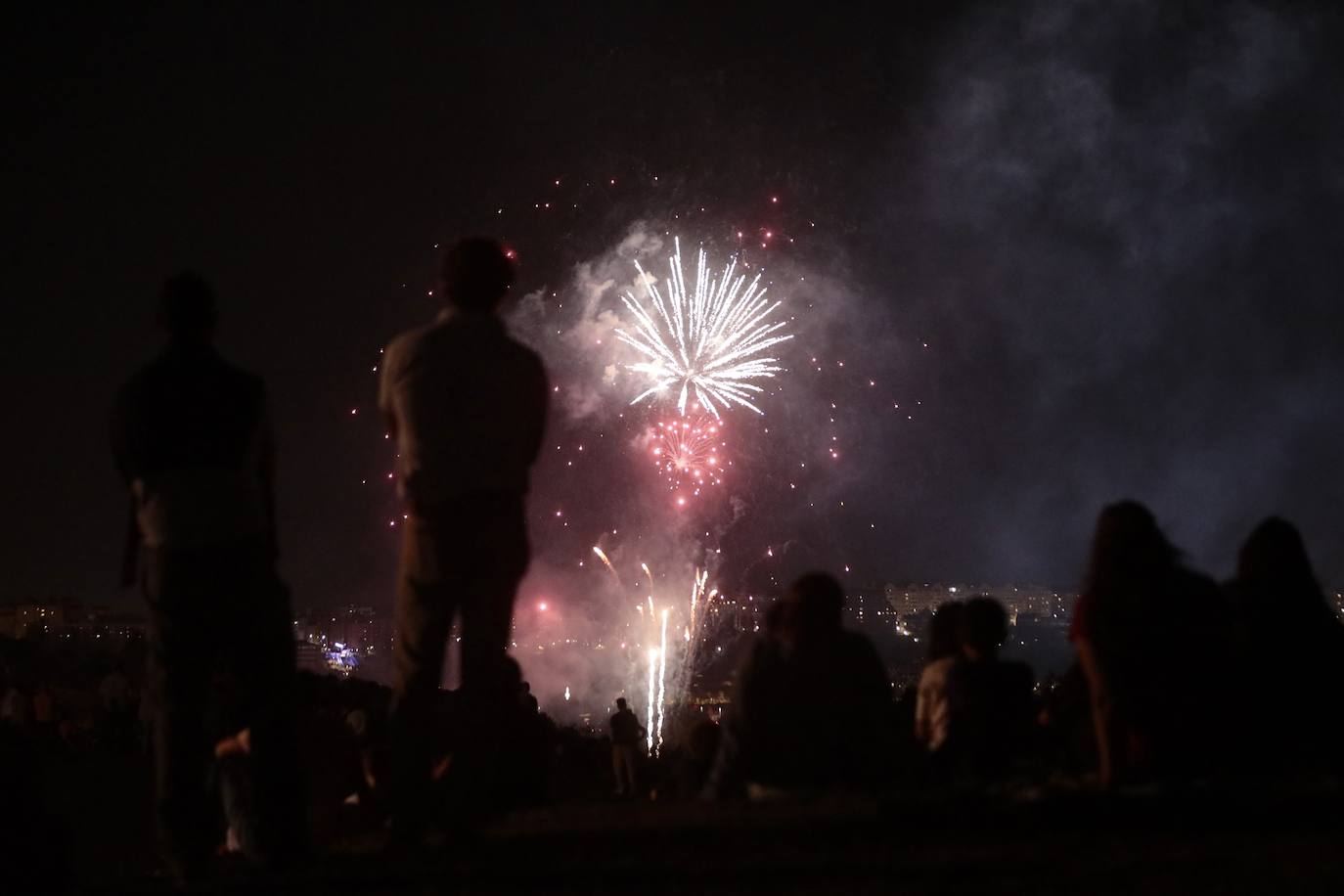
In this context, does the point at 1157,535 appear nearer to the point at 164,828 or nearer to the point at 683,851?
the point at 683,851

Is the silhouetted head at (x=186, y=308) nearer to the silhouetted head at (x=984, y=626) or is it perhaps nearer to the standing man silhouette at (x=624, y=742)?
the silhouetted head at (x=984, y=626)

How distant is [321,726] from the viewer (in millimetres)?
12398

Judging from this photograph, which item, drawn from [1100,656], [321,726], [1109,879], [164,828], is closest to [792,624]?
[1100,656]

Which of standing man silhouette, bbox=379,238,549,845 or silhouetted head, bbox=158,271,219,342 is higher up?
silhouetted head, bbox=158,271,219,342

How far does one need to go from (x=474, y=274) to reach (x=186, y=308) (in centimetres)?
101

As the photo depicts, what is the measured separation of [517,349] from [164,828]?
81.0 inches

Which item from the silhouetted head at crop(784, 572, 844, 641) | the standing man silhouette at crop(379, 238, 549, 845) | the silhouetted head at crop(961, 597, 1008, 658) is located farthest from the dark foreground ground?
the silhouetted head at crop(961, 597, 1008, 658)

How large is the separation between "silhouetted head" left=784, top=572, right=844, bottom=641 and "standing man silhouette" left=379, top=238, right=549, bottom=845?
1144mm

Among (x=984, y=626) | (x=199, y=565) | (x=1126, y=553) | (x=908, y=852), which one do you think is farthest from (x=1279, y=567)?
(x=199, y=565)

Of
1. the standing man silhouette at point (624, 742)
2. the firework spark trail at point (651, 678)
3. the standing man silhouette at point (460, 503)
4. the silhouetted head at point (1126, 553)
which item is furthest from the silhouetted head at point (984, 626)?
the firework spark trail at point (651, 678)

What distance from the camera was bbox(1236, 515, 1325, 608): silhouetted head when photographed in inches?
241

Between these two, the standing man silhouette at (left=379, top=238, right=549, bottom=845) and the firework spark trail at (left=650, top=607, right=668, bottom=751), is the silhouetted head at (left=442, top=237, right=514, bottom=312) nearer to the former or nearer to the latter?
the standing man silhouette at (left=379, top=238, right=549, bottom=845)

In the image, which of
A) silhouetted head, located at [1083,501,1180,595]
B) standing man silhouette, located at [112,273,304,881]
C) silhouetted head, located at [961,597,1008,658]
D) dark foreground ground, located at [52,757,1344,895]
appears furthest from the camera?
silhouetted head, located at [961,597,1008,658]

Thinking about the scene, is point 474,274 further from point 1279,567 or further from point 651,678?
point 651,678
